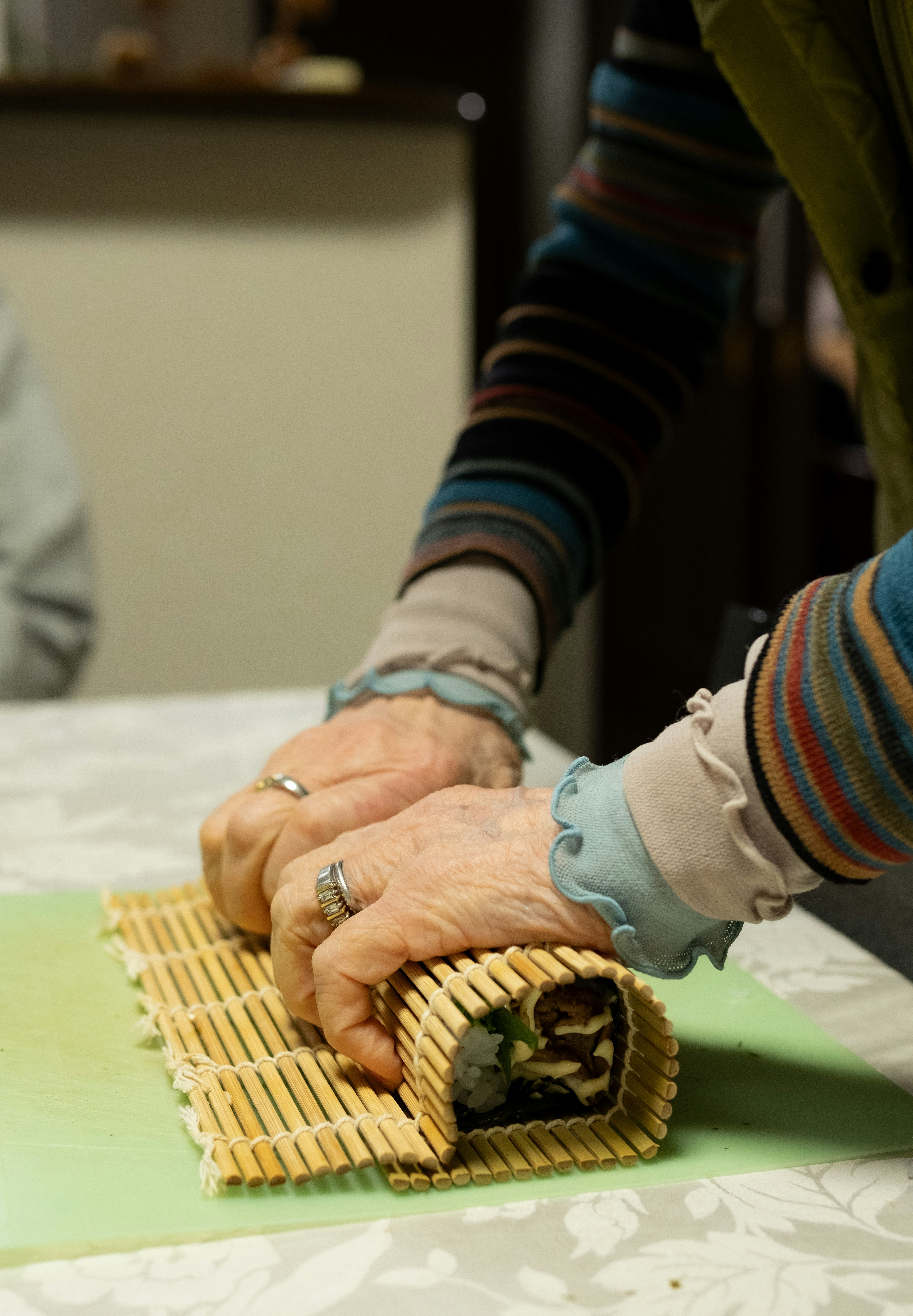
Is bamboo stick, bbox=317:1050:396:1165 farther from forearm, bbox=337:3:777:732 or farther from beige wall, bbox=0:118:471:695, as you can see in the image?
beige wall, bbox=0:118:471:695

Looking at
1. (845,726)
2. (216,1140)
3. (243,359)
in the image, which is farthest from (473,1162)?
(243,359)

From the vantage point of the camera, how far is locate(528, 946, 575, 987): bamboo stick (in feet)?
1.76

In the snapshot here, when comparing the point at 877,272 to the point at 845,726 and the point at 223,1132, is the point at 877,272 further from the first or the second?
the point at 223,1132

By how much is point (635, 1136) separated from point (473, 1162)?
8 cm

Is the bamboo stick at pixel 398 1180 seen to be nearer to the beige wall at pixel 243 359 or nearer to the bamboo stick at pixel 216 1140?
the bamboo stick at pixel 216 1140

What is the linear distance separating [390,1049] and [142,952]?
0.23 metres

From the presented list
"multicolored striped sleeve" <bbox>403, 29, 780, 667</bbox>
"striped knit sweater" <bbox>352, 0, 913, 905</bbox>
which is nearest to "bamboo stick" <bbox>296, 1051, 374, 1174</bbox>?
"striped knit sweater" <bbox>352, 0, 913, 905</bbox>

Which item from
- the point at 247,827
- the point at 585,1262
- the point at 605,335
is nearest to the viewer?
the point at 585,1262

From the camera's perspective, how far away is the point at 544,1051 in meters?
0.58

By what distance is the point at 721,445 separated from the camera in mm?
3889

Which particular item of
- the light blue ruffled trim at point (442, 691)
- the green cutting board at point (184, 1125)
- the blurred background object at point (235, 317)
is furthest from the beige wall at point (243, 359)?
the green cutting board at point (184, 1125)

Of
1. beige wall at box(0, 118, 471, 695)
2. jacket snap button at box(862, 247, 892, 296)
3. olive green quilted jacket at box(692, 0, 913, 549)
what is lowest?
beige wall at box(0, 118, 471, 695)

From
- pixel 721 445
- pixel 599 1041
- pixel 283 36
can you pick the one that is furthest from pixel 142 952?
pixel 721 445

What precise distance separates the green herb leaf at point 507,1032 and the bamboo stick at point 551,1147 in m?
0.02
